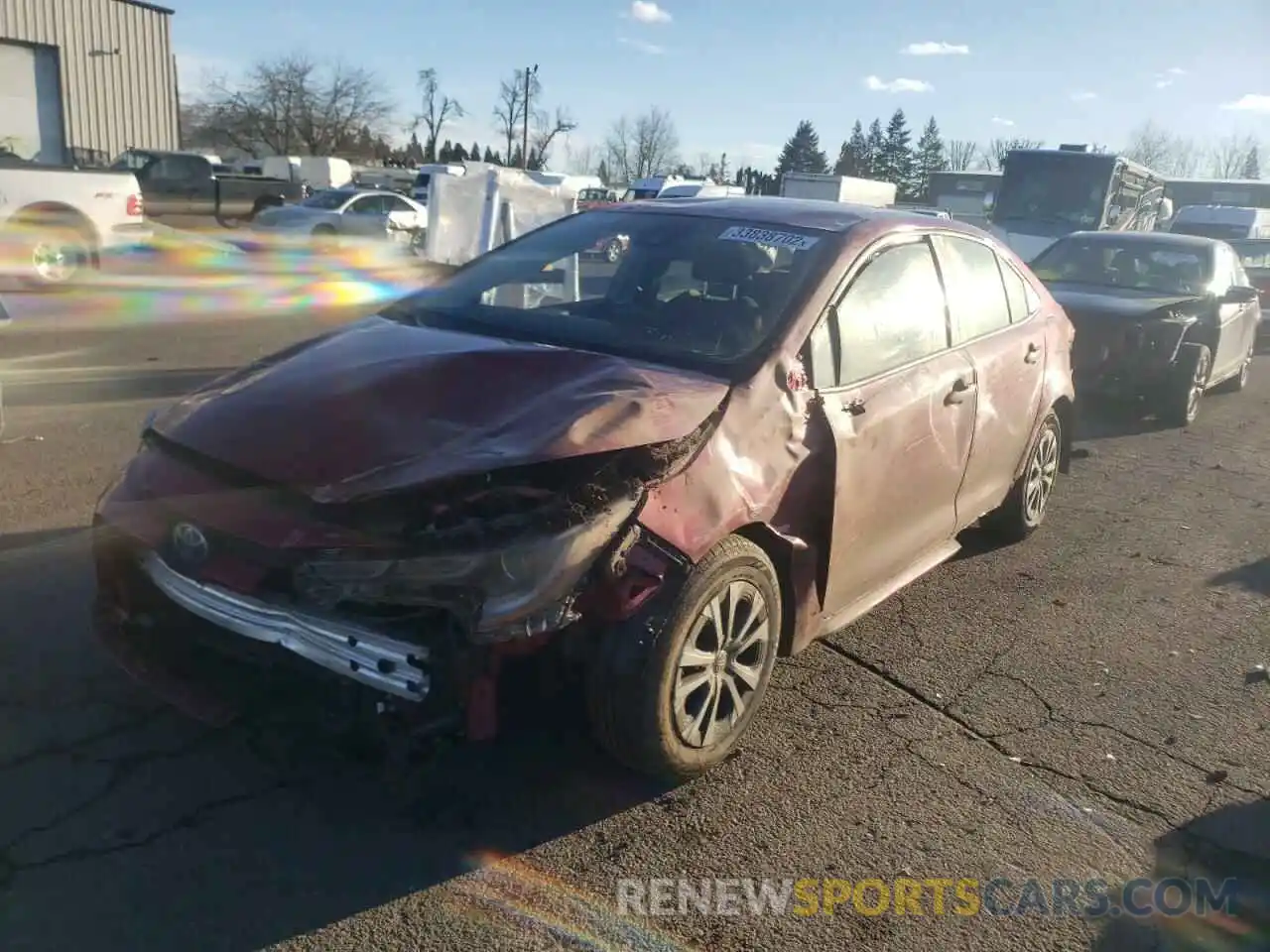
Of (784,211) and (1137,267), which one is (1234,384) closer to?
(1137,267)

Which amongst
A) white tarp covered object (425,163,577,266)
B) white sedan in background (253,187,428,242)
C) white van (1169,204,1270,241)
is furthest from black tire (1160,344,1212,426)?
white van (1169,204,1270,241)

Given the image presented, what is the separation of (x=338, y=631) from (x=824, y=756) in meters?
1.71

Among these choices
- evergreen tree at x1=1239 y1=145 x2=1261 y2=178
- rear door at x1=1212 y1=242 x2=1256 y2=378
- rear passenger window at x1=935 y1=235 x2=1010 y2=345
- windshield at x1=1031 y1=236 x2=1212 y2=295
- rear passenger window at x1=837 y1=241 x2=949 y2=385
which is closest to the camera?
rear passenger window at x1=837 y1=241 x2=949 y2=385

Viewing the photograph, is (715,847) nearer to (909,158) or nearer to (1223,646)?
(1223,646)

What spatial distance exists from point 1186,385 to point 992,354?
548 cm

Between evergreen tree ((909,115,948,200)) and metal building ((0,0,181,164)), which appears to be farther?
evergreen tree ((909,115,948,200))

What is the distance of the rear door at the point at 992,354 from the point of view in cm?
466

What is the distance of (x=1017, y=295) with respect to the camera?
534 cm

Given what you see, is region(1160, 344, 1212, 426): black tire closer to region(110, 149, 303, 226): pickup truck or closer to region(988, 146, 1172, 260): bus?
region(988, 146, 1172, 260): bus

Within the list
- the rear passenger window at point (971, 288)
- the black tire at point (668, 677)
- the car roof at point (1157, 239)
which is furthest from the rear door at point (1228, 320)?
the black tire at point (668, 677)

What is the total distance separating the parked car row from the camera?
2740mm

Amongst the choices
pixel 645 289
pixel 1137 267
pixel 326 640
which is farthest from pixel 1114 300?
pixel 326 640

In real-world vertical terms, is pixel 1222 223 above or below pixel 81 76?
below

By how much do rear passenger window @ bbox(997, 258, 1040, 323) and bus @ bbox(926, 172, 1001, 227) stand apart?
27701mm
